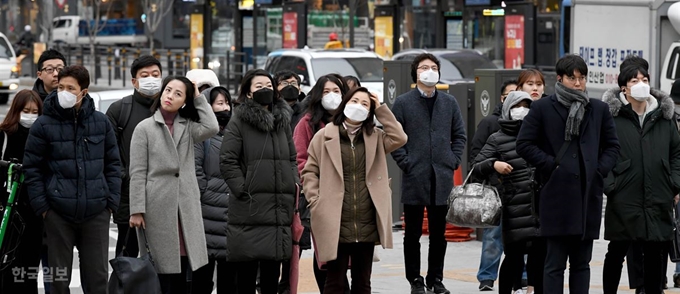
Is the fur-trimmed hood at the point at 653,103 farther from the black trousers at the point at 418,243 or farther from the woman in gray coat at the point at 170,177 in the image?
the woman in gray coat at the point at 170,177

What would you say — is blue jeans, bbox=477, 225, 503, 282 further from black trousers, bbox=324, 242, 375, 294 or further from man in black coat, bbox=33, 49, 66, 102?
man in black coat, bbox=33, 49, 66, 102

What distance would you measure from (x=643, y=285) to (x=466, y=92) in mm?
4285

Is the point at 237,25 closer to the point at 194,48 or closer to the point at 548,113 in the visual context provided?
the point at 194,48

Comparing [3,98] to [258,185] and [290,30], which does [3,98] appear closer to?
[290,30]

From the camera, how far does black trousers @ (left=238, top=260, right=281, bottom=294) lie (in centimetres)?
895

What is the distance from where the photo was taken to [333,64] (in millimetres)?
24766

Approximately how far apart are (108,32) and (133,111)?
6086cm

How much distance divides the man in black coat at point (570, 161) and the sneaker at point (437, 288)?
63.9 inches

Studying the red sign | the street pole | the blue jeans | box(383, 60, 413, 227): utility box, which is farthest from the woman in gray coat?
the street pole

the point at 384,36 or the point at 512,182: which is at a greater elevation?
the point at 384,36

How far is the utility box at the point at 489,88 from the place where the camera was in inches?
516

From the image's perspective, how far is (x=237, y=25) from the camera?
3838 cm

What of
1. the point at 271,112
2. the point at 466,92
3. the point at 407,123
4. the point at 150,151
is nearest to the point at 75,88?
the point at 150,151

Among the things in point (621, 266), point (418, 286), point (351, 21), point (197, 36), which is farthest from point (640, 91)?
point (197, 36)
